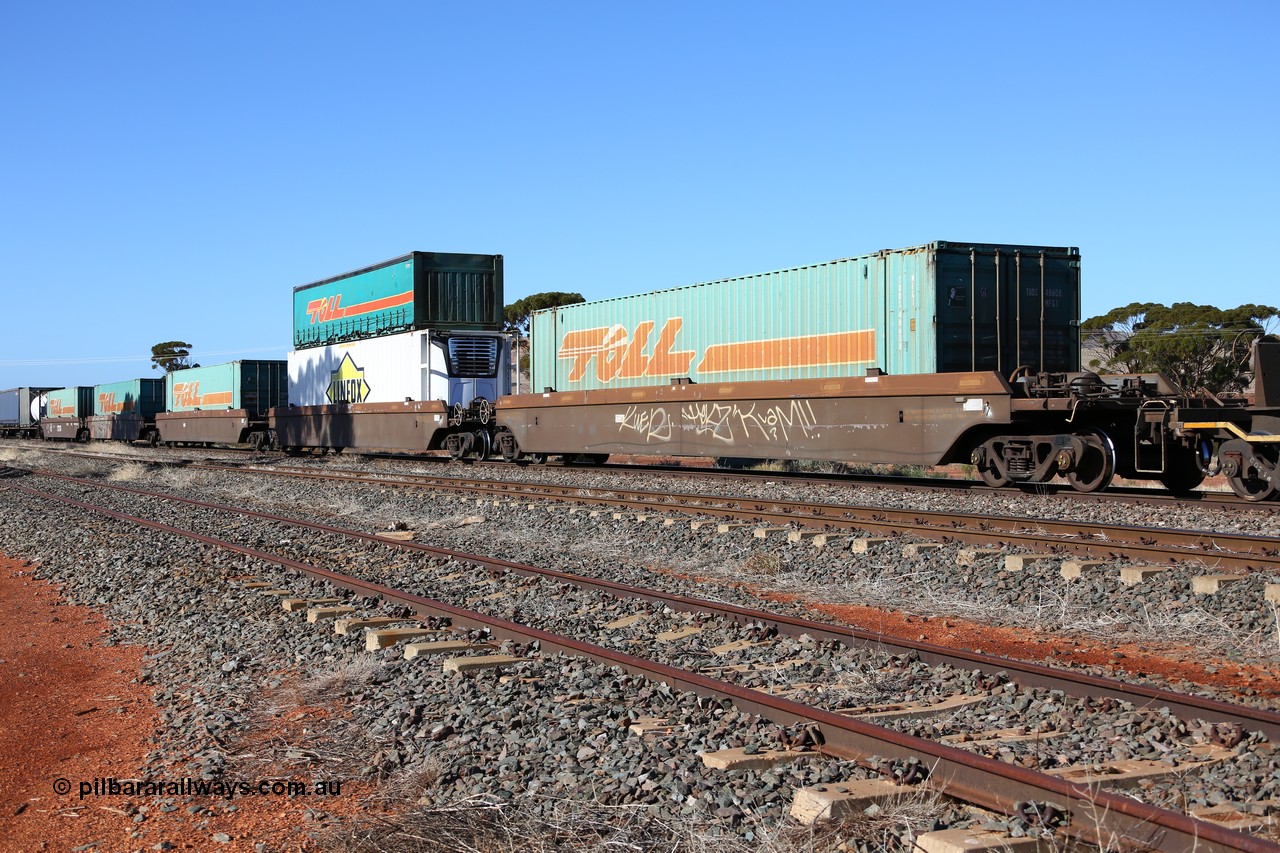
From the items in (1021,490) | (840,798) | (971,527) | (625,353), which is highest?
(625,353)

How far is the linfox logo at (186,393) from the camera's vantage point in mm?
41759

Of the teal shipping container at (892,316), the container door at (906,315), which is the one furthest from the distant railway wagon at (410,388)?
the container door at (906,315)

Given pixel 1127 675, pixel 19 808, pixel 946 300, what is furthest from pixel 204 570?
pixel 946 300

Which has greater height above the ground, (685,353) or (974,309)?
(974,309)

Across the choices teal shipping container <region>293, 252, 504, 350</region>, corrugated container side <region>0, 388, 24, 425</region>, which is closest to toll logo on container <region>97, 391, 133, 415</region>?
corrugated container side <region>0, 388, 24, 425</region>

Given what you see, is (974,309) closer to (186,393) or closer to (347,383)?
(347,383)

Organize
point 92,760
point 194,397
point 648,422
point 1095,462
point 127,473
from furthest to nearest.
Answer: point 194,397 < point 127,473 < point 648,422 < point 1095,462 < point 92,760

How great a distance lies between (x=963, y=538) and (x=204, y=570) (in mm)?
7167

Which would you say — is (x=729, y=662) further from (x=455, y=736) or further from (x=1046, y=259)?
(x=1046, y=259)

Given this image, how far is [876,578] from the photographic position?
876 centimetres

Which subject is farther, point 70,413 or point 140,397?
point 70,413

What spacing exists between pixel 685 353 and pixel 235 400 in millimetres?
24048

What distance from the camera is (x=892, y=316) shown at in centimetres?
1535

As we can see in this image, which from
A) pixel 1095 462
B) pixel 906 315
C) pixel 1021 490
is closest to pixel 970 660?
pixel 1095 462
